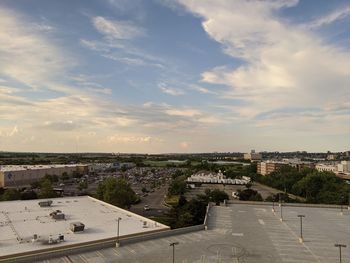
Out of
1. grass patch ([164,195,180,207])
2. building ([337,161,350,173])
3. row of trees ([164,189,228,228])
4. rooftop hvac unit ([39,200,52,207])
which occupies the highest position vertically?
building ([337,161,350,173])

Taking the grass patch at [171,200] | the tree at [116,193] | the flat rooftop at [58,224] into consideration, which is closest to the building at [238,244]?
the flat rooftop at [58,224]

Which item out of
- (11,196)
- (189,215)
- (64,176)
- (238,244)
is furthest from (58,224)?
(64,176)

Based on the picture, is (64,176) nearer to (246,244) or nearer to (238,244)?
(238,244)

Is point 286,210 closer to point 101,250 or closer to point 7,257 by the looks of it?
point 101,250

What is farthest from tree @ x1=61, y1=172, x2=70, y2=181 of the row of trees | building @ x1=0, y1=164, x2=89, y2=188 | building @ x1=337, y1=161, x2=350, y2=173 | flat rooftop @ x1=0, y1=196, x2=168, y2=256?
building @ x1=337, y1=161, x2=350, y2=173

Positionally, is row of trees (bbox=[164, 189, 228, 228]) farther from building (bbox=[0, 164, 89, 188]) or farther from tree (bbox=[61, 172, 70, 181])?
tree (bbox=[61, 172, 70, 181])

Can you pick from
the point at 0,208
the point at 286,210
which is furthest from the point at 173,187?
the point at 0,208

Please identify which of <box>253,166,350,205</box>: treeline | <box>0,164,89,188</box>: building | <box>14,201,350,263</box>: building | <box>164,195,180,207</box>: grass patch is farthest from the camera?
<box>0,164,89,188</box>: building
